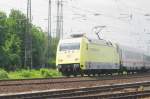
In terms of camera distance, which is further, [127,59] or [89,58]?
[127,59]

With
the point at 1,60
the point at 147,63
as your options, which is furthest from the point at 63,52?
the point at 1,60

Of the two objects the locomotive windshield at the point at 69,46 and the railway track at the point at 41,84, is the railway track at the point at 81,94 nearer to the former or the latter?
the railway track at the point at 41,84

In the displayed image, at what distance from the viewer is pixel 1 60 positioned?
67.1 m

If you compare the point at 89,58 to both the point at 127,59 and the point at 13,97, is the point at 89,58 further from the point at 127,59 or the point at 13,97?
the point at 13,97

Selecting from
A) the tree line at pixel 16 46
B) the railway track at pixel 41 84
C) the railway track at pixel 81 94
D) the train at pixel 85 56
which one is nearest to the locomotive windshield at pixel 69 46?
the train at pixel 85 56

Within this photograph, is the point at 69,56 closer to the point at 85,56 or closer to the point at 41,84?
the point at 85,56

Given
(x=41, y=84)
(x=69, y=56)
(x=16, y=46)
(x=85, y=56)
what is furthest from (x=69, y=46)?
(x=16, y=46)

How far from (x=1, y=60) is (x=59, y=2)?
Answer: 1375 cm

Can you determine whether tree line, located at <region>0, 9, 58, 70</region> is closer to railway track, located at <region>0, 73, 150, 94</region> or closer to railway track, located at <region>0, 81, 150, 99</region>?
railway track, located at <region>0, 73, 150, 94</region>

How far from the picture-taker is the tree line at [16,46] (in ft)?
229

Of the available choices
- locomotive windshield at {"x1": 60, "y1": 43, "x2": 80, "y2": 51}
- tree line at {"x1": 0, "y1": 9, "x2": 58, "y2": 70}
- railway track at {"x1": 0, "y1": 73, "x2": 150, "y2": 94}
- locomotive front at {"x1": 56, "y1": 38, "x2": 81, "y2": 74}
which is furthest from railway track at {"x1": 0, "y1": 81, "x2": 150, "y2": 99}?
tree line at {"x1": 0, "y1": 9, "x2": 58, "y2": 70}

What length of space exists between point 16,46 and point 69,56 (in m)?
46.9

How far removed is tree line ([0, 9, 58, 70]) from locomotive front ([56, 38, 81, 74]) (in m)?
30.7

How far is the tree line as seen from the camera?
2746 inches
